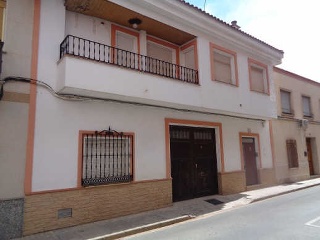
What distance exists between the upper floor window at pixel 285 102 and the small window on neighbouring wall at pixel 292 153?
64.8 inches

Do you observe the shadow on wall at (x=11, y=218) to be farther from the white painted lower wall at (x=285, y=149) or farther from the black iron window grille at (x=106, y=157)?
the white painted lower wall at (x=285, y=149)

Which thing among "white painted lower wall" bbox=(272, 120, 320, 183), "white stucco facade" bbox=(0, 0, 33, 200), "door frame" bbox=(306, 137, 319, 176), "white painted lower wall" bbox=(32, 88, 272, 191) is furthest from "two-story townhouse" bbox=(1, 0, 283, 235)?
"door frame" bbox=(306, 137, 319, 176)

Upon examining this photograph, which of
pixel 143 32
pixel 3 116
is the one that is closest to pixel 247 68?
pixel 143 32

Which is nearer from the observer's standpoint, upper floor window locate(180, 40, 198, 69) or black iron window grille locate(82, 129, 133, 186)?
black iron window grille locate(82, 129, 133, 186)

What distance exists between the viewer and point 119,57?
8445 millimetres

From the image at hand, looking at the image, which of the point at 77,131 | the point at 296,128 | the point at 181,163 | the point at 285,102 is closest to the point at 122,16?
the point at 77,131

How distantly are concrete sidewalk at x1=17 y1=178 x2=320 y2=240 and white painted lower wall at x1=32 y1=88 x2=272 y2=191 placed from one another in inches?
41.6

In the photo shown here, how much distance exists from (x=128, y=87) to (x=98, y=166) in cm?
234

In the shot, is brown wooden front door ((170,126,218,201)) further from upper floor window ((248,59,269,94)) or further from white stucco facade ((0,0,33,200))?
white stucco facade ((0,0,33,200))

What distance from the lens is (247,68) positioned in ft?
37.1

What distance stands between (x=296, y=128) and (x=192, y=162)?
8282 millimetres

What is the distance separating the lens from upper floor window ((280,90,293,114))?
14327 mm

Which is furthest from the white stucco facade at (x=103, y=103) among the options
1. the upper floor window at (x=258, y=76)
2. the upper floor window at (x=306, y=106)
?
the upper floor window at (x=306, y=106)

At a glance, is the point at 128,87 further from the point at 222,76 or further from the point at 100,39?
the point at 222,76
